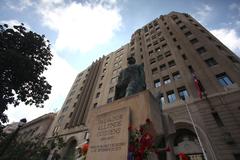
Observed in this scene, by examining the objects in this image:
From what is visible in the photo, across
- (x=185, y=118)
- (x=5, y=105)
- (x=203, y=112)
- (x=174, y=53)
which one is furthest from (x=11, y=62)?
(x=174, y=53)

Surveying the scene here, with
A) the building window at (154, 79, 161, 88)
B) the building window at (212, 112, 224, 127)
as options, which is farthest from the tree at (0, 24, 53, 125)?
the building window at (212, 112, 224, 127)

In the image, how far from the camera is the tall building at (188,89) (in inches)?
447

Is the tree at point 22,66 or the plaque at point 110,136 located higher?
the tree at point 22,66

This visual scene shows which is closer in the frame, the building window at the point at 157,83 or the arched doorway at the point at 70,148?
the building window at the point at 157,83

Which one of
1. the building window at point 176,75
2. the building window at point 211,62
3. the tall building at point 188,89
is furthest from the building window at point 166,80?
the building window at point 211,62

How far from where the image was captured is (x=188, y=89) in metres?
15.2

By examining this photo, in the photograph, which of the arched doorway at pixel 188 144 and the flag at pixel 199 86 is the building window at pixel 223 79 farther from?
the arched doorway at pixel 188 144

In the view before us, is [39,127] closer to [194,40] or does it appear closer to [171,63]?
[171,63]

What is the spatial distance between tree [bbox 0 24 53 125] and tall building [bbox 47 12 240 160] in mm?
9951

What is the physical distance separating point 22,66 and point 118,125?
1375 centimetres

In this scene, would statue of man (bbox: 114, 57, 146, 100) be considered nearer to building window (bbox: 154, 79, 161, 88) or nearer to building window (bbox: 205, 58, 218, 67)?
building window (bbox: 154, 79, 161, 88)

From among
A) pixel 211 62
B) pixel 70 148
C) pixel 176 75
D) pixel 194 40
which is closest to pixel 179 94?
pixel 176 75

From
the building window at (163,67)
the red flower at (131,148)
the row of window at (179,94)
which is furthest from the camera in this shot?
the building window at (163,67)

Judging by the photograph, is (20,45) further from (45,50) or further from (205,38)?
(205,38)
